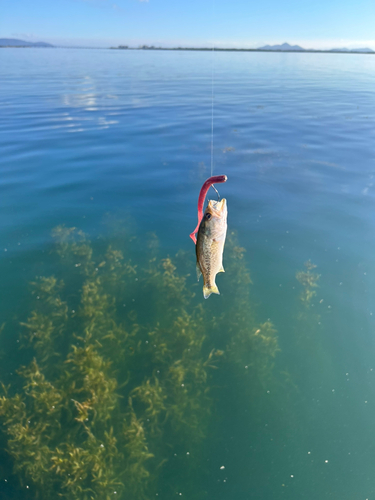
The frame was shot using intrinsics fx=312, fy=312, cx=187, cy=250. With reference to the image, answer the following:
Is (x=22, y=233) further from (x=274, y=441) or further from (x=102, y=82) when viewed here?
(x=102, y=82)

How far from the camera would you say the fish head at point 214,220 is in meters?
3.48

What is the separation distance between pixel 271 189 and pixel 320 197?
196 cm

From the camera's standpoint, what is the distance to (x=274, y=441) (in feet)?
19.4

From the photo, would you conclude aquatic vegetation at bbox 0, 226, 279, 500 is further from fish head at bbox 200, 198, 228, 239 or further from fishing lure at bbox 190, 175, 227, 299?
fish head at bbox 200, 198, 228, 239

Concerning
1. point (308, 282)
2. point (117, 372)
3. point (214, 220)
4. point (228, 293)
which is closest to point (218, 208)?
point (214, 220)

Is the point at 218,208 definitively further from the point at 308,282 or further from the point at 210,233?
the point at 308,282

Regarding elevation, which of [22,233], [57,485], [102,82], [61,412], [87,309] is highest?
[102,82]

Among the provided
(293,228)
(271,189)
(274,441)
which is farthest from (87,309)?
(271,189)

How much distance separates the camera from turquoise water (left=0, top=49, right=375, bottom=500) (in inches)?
223

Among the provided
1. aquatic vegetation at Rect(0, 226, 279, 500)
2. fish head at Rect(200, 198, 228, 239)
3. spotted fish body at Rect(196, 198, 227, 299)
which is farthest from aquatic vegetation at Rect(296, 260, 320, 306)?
fish head at Rect(200, 198, 228, 239)

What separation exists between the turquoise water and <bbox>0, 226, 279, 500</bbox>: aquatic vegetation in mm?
44

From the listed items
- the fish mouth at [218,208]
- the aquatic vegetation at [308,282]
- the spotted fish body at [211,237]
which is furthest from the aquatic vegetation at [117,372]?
the fish mouth at [218,208]

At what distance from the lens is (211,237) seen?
3.56m

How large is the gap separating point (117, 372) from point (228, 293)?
3.51 m
